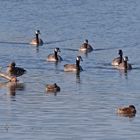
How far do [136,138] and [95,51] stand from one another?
23269 mm

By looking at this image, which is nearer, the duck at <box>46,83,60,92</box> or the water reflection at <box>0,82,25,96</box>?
the duck at <box>46,83,60,92</box>

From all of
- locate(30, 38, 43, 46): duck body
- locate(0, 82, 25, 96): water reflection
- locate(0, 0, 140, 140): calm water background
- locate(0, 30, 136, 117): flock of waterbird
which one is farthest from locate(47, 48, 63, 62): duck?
locate(0, 82, 25, 96): water reflection

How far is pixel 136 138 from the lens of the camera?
24.0 meters

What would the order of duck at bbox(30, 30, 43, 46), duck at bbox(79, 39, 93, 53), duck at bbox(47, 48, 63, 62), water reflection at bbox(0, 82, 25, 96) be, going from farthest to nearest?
duck at bbox(30, 30, 43, 46), duck at bbox(79, 39, 93, 53), duck at bbox(47, 48, 63, 62), water reflection at bbox(0, 82, 25, 96)

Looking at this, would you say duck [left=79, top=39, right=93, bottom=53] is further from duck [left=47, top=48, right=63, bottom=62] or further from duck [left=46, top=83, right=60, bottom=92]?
duck [left=46, top=83, right=60, bottom=92]

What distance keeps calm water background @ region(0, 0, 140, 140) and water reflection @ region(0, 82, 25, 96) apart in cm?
5

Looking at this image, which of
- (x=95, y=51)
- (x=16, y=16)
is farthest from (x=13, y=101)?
(x=16, y=16)

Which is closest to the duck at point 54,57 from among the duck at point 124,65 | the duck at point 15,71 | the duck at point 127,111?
the duck at point 124,65

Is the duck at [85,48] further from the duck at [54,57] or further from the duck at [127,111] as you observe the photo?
the duck at [127,111]

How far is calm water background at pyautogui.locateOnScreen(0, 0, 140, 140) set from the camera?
25.7m

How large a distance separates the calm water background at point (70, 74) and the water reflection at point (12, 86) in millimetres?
53

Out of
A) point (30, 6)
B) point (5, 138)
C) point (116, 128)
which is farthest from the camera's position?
point (30, 6)

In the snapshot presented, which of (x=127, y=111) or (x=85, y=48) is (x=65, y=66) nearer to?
(x=85, y=48)

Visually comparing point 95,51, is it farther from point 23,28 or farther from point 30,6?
point 30,6
